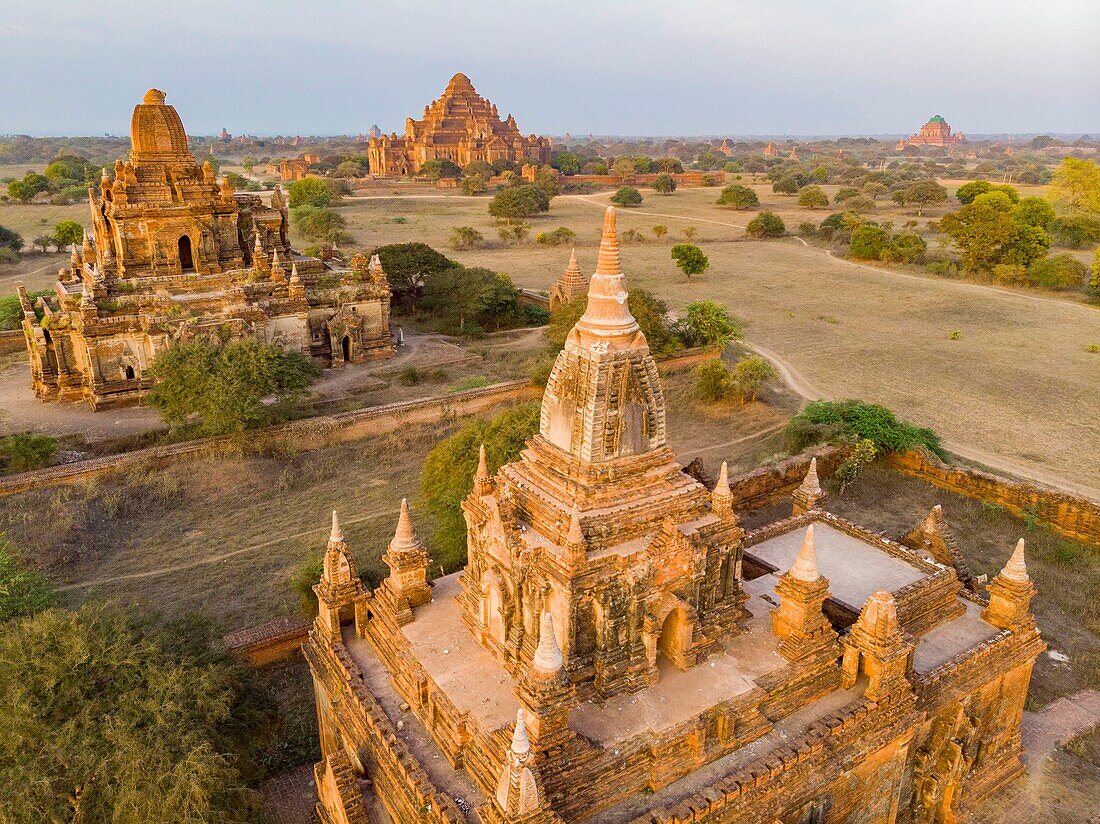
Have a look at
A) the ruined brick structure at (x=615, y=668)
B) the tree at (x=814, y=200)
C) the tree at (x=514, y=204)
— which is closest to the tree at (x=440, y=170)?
the tree at (x=514, y=204)

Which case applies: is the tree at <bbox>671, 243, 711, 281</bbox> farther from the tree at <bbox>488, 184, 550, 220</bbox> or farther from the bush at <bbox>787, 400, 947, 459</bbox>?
the tree at <bbox>488, 184, 550, 220</bbox>

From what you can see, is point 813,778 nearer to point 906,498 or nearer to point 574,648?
point 574,648

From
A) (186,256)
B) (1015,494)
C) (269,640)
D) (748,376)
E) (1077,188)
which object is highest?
(1077,188)

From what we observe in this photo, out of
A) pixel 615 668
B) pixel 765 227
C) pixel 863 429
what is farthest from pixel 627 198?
pixel 615 668

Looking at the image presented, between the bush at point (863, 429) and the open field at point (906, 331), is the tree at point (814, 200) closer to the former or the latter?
the open field at point (906, 331)

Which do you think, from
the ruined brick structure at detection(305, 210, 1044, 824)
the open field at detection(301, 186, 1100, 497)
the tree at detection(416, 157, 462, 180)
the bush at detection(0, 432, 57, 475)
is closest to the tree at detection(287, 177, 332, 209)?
the open field at detection(301, 186, 1100, 497)

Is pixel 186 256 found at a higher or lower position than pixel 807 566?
higher

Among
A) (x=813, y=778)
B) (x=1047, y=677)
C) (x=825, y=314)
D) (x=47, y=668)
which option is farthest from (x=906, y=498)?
(x=825, y=314)

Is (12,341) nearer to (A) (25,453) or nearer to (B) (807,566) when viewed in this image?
(A) (25,453)
